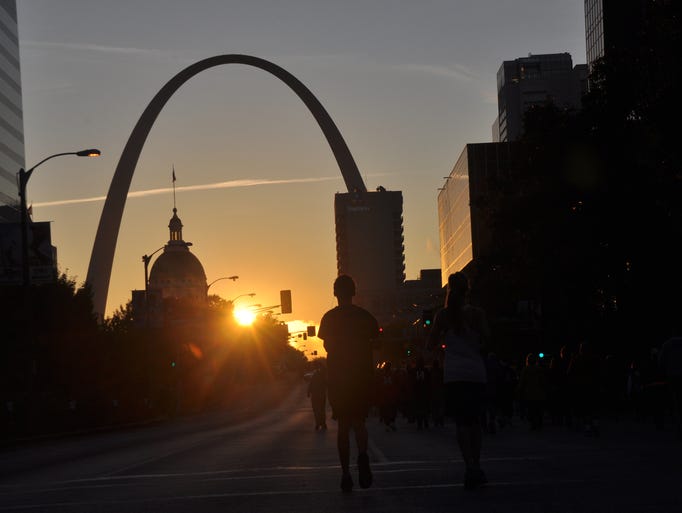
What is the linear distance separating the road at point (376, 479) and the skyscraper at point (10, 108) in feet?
340

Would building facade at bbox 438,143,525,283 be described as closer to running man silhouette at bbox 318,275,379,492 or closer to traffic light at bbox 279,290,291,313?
traffic light at bbox 279,290,291,313

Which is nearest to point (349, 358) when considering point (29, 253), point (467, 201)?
point (29, 253)

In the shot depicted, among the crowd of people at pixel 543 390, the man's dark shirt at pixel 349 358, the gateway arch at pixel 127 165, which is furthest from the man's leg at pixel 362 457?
the gateway arch at pixel 127 165

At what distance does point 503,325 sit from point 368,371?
71368 mm

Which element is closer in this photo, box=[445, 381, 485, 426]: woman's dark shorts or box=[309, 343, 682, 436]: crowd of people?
box=[445, 381, 485, 426]: woman's dark shorts

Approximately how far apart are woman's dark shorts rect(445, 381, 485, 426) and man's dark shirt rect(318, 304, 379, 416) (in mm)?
776

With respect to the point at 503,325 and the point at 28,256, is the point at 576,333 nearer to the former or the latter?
the point at 28,256

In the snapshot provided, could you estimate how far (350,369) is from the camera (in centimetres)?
1282

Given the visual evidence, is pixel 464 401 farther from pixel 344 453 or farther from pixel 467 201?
pixel 467 201

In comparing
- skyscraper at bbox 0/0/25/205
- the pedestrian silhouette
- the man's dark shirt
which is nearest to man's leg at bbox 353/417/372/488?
the man's dark shirt

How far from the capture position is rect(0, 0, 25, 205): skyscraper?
126 meters

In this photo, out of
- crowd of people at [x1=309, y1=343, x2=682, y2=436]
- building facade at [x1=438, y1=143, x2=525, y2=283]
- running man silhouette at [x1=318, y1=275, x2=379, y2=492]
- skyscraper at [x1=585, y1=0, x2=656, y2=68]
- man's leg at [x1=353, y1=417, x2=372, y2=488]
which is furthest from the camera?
building facade at [x1=438, y1=143, x2=525, y2=283]

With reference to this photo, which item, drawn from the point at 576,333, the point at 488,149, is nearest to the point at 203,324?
the point at 488,149

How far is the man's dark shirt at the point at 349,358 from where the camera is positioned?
1280 centimetres
